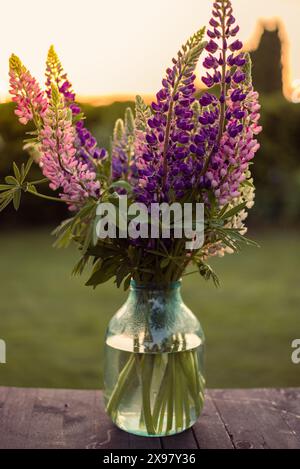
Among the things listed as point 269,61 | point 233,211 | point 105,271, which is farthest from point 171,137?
point 269,61

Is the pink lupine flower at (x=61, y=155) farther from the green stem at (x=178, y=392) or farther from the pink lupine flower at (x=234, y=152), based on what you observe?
the green stem at (x=178, y=392)

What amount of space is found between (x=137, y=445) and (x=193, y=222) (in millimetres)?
492

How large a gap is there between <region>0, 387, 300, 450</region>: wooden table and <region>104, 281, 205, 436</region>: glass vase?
57 millimetres

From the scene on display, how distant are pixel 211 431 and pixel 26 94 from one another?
32.2 inches

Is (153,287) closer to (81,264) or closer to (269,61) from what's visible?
(81,264)

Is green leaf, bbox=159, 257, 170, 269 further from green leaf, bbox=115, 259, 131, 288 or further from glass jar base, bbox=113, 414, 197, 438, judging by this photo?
glass jar base, bbox=113, 414, 197, 438

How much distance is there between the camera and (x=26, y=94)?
1257 mm

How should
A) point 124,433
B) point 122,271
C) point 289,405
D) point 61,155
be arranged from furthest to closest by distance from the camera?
point 289,405 < point 124,433 < point 122,271 < point 61,155

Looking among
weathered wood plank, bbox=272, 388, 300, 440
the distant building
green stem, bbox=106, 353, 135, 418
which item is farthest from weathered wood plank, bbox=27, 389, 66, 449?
the distant building

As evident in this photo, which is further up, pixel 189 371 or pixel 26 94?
pixel 26 94

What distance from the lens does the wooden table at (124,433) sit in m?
1.40

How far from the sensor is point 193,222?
1.23 meters

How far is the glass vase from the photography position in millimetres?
1340
